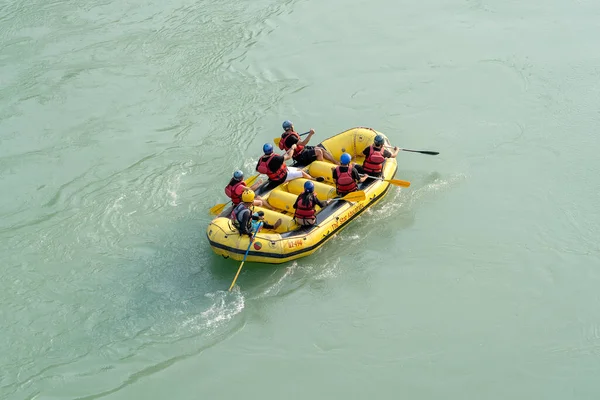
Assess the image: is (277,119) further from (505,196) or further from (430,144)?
(505,196)

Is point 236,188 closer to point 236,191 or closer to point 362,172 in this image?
point 236,191

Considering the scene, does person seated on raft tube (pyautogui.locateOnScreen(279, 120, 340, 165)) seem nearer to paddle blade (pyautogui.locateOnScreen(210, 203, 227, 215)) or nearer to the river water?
the river water

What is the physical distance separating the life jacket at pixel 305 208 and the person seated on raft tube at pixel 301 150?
1717mm

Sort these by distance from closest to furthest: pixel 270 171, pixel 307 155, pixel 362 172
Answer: pixel 270 171, pixel 362 172, pixel 307 155

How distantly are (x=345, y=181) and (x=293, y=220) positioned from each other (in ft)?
3.44

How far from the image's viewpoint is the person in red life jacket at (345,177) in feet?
33.1

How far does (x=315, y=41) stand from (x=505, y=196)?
23.2 ft

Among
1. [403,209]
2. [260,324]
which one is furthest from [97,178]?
[403,209]

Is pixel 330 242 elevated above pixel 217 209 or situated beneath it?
situated beneath

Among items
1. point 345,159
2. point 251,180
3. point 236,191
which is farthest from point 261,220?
point 345,159

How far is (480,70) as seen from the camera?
47.1ft

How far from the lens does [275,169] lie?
10453mm

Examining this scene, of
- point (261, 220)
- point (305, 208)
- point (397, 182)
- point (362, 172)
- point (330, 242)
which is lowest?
point (330, 242)

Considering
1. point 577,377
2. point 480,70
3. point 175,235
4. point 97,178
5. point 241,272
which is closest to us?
point 577,377
